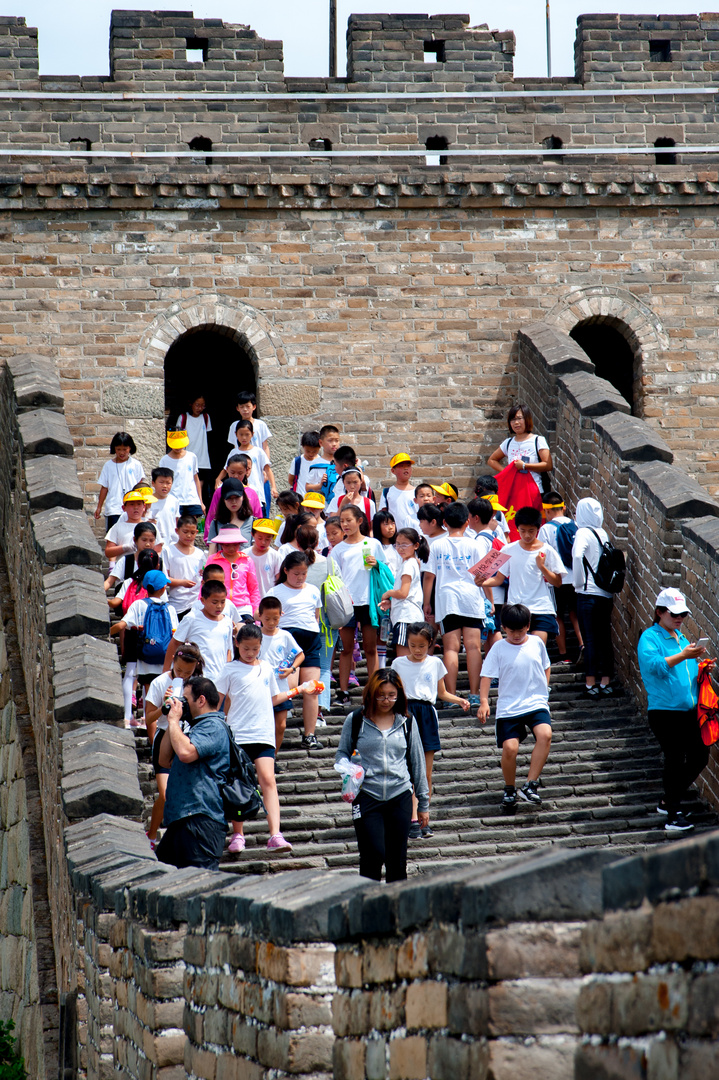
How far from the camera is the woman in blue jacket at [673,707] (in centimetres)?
987

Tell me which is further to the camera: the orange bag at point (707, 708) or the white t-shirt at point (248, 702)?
the orange bag at point (707, 708)

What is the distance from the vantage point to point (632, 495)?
12.8m

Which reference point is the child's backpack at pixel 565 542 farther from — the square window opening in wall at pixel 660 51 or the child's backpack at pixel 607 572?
the square window opening in wall at pixel 660 51

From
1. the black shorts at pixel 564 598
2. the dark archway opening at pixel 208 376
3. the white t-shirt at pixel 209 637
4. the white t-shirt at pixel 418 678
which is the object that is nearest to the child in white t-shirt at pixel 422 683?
the white t-shirt at pixel 418 678

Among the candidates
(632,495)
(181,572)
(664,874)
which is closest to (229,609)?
(181,572)

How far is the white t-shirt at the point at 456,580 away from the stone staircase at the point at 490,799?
760 mm

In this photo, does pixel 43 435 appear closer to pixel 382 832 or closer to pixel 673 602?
pixel 673 602

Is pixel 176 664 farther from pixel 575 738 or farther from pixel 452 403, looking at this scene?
pixel 452 403

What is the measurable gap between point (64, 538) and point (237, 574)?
137 centimetres

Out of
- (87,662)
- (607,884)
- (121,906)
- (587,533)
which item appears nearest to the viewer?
(607,884)

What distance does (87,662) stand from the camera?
9961 millimetres

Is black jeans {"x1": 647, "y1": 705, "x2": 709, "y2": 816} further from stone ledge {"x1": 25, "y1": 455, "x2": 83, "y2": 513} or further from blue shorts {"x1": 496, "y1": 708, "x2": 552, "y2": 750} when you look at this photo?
stone ledge {"x1": 25, "y1": 455, "x2": 83, "y2": 513}

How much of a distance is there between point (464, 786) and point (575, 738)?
129 cm

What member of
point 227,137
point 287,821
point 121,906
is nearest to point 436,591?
point 287,821
